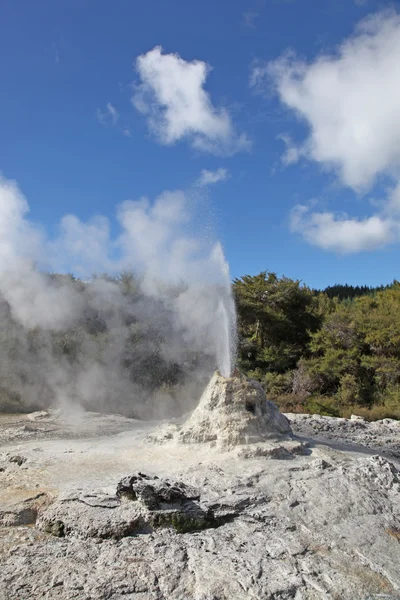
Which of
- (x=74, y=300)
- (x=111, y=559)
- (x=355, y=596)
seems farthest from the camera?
(x=74, y=300)

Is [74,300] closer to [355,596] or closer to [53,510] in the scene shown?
[53,510]

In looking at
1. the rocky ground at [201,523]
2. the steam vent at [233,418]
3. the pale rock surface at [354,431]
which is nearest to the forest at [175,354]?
the pale rock surface at [354,431]

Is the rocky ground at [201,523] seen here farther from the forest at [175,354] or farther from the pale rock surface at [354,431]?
the forest at [175,354]

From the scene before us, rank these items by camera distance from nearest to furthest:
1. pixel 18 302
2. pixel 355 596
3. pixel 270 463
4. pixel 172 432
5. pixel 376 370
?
pixel 355 596 < pixel 270 463 < pixel 172 432 < pixel 18 302 < pixel 376 370

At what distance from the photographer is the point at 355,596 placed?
297cm

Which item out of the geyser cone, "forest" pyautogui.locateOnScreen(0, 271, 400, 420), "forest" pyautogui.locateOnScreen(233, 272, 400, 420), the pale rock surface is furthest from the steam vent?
"forest" pyautogui.locateOnScreen(233, 272, 400, 420)

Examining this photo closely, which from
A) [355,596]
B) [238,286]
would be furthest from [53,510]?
[238,286]

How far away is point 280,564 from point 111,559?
1169mm

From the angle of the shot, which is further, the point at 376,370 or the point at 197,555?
the point at 376,370

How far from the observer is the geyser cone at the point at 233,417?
521cm

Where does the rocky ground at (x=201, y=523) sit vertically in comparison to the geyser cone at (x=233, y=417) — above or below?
below

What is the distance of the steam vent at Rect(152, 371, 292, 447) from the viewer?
5207 millimetres

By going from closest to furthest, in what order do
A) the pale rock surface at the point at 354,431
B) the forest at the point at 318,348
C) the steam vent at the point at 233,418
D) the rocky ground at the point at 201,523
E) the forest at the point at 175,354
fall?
the rocky ground at the point at 201,523 < the steam vent at the point at 233,418 < the pale rock surface at the point at 354,431 < the forest at the point at 175,354 < the forest at the point at 318,348

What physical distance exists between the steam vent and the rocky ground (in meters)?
0.09
